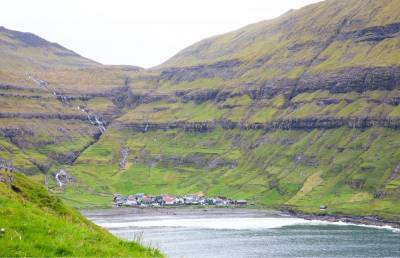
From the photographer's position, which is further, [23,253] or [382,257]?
[382,257]

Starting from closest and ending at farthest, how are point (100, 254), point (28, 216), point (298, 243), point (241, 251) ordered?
point (100, 254) < point (28, 216) < point (241, 251) < point (298, 243)

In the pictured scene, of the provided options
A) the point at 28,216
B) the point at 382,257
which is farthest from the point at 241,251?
the point at 28,216

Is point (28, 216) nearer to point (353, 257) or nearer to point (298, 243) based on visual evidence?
point (353, 257)

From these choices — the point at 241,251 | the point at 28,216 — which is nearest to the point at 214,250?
the point at 241,251

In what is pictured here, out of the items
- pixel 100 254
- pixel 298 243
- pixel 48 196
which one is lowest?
pixel 298 243

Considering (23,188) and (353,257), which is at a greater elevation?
Result: (23,188)

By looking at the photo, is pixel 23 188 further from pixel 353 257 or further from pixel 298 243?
pixel 298 243

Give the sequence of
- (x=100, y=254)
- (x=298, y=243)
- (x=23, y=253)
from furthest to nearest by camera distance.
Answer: (x=298, y=243), (x=100, y=254), (x=23, y=253)

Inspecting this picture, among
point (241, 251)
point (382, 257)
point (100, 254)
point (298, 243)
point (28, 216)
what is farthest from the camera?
point (298, 243)

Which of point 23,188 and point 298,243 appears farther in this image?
point 298,243
